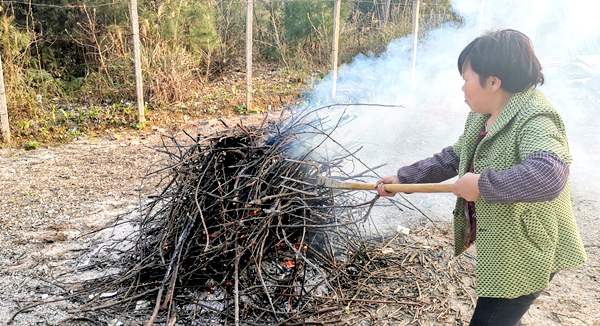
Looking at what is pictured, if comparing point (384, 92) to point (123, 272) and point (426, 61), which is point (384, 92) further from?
point (123, 272)

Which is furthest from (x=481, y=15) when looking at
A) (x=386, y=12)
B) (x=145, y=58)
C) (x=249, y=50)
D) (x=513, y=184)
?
(x=513, y=184)

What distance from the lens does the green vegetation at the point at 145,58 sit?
303 inches

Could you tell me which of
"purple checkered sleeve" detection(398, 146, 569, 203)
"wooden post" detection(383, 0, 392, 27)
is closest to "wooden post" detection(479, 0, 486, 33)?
"wooden post" detection(383, 0, 392, 27)

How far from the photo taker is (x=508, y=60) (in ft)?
6.89

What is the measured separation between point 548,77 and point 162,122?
29.2 ft

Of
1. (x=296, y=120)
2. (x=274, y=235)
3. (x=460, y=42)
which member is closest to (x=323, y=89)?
(x=460, y=42)

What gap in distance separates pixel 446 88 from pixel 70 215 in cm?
835

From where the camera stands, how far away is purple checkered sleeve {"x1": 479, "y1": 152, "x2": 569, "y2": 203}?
6.32 feet

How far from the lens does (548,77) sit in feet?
38.7

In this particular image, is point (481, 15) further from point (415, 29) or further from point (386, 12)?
point (415, 29)

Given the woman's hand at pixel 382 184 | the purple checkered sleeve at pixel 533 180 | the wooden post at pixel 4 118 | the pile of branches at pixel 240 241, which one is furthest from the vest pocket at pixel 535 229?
the wooden post at pixel 4 118

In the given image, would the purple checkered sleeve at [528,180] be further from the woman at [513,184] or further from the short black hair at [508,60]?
the short black hair at [508,60]

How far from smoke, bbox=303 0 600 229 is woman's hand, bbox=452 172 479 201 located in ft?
5.46

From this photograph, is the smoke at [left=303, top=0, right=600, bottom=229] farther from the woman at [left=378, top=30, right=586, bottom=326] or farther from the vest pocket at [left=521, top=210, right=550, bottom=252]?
the vest pocket at [left=521, top=210, right=550, bottom=252]
